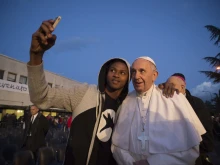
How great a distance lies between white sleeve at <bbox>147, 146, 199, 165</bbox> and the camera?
69.2 inches

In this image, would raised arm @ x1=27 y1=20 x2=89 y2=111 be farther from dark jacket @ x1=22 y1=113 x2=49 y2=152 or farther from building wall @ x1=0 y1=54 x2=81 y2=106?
building wall @ x1=0 y1=54 x2=81 y2=106

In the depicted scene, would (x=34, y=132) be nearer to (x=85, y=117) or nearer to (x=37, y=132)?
(x=37, y=132)

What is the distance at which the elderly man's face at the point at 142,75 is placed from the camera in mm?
2223

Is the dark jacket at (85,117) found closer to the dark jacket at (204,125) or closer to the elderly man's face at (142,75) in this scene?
the elderly man's face at (142,75)

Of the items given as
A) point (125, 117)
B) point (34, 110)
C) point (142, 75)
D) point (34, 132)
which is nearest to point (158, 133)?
point (125, 117)

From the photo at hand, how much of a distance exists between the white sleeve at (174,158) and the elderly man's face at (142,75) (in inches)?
30.6

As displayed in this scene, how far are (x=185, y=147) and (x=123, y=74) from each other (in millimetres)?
1121

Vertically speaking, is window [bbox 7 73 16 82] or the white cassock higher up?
window [bbox 7 73 16 82]

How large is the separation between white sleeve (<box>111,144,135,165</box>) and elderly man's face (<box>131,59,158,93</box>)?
0.73 meters

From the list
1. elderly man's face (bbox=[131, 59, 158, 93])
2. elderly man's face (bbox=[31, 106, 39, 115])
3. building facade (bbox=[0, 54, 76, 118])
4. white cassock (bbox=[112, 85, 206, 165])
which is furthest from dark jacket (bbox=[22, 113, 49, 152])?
building facade (bbox=[0, 54, 76, 118])

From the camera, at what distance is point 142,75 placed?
2219 millimetres

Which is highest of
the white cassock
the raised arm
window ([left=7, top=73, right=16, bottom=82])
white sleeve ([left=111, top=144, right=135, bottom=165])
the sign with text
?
window ([left=7, top=73, right=16, bottom=82])

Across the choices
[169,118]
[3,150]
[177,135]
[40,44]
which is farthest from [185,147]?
[3,150]

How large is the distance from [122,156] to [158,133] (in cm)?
44
